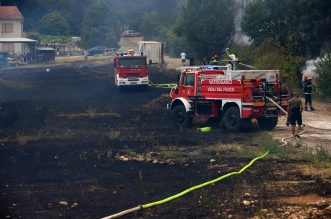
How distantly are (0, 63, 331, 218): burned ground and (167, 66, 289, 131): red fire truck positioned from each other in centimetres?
65

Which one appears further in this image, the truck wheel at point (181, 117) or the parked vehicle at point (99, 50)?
the parked vehicle at point (99, 50)

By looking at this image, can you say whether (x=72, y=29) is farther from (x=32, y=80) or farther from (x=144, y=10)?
(x=32, y=80)

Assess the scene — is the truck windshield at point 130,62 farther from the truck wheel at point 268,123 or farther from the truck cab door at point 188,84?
the truck wheel at point 268,123

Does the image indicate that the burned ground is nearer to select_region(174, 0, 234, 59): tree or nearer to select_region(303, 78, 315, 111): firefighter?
select_region(303, 78, 315, 111): firefighter

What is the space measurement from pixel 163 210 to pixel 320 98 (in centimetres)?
2195

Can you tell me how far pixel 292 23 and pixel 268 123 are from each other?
18.5 metres

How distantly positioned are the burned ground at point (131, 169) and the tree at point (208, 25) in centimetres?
2614

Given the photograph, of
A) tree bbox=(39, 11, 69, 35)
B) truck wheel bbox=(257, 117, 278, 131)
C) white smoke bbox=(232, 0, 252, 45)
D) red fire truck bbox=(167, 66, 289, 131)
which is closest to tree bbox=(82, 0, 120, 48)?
tree bbox=(39, 11, 69, 35)

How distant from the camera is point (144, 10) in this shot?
294ft

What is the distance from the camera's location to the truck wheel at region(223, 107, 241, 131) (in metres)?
21.6

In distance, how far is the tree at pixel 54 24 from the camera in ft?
279

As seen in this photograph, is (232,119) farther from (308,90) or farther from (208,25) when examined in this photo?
(208,25)

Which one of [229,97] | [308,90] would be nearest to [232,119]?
[229,97]

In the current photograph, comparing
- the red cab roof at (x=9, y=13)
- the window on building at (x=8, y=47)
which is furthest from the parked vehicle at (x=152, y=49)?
the red cab roof at (x=9, y=13)
